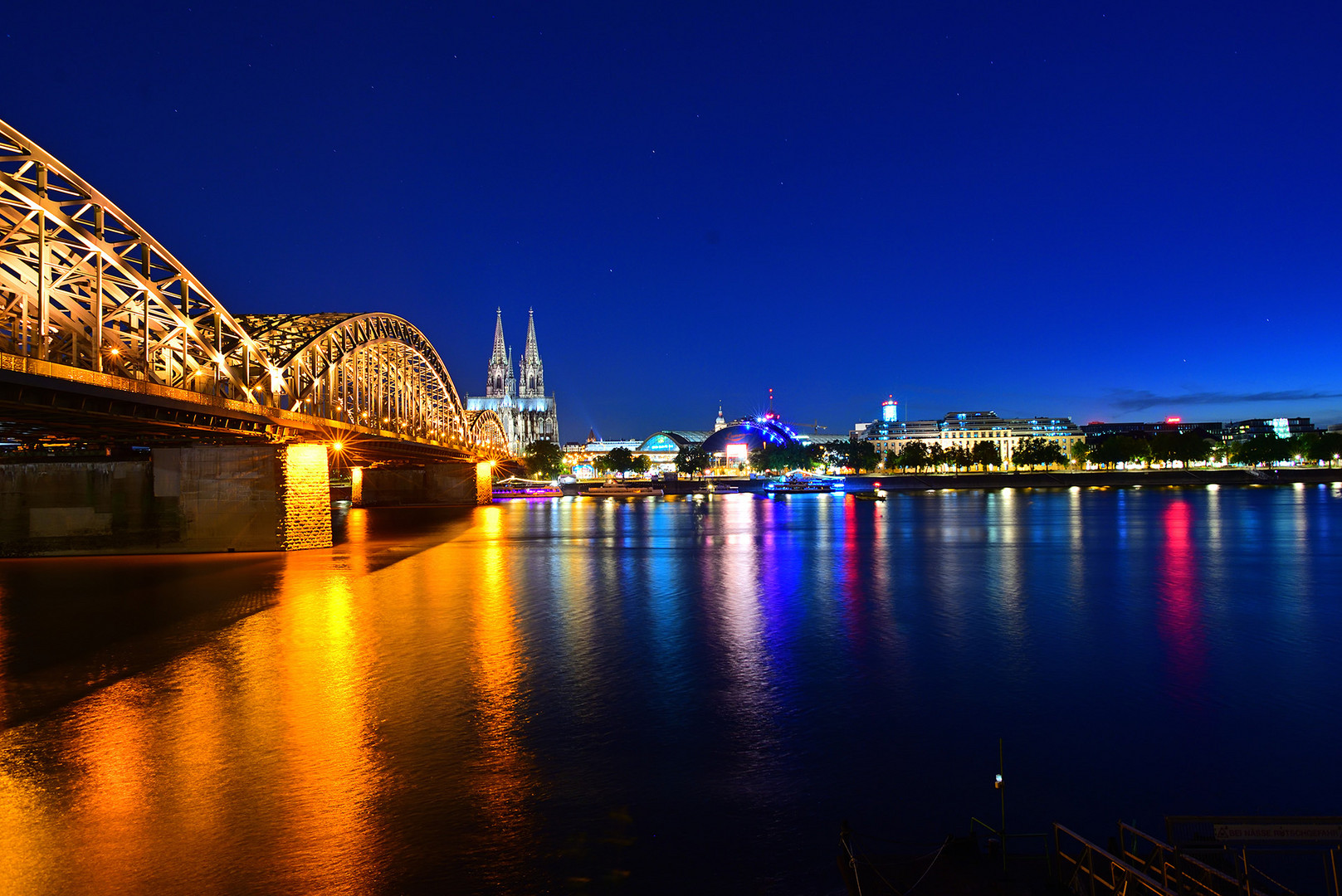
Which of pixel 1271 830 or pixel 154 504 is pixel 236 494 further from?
pixel 1271 830

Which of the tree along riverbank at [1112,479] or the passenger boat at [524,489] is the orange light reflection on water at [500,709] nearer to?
the passenger boat at [524,489]

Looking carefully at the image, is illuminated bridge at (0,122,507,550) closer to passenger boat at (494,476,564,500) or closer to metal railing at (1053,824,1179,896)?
metal railing at (1053,824,1179,896)

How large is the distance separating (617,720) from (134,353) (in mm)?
31120

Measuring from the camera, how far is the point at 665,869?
9.52m

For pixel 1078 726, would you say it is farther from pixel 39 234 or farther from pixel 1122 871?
pixel 39 234

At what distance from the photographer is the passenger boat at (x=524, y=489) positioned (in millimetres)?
138125

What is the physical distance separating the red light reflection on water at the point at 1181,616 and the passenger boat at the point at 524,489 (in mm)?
102881

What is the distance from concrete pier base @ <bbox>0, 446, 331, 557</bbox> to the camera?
43.5 m

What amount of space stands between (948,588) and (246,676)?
23.7 meters

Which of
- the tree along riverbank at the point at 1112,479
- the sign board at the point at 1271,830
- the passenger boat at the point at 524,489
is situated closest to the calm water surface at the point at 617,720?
the sign board at the point at 1271,830

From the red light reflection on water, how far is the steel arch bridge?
31.1 metres

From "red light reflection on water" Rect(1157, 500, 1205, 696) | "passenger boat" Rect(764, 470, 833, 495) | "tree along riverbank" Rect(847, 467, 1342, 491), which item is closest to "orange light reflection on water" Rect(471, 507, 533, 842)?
"red light reflection on water" Rect(1157, 500, 1205, 696)

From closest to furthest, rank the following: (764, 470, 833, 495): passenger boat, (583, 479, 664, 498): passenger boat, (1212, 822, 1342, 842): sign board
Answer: (1212, 822, 1342, 842): sign board
(764, 470, 833, 495): passenger boat
(583, 479, 664, 498): passenger boat

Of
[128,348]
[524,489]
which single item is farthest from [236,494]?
[524,489]
